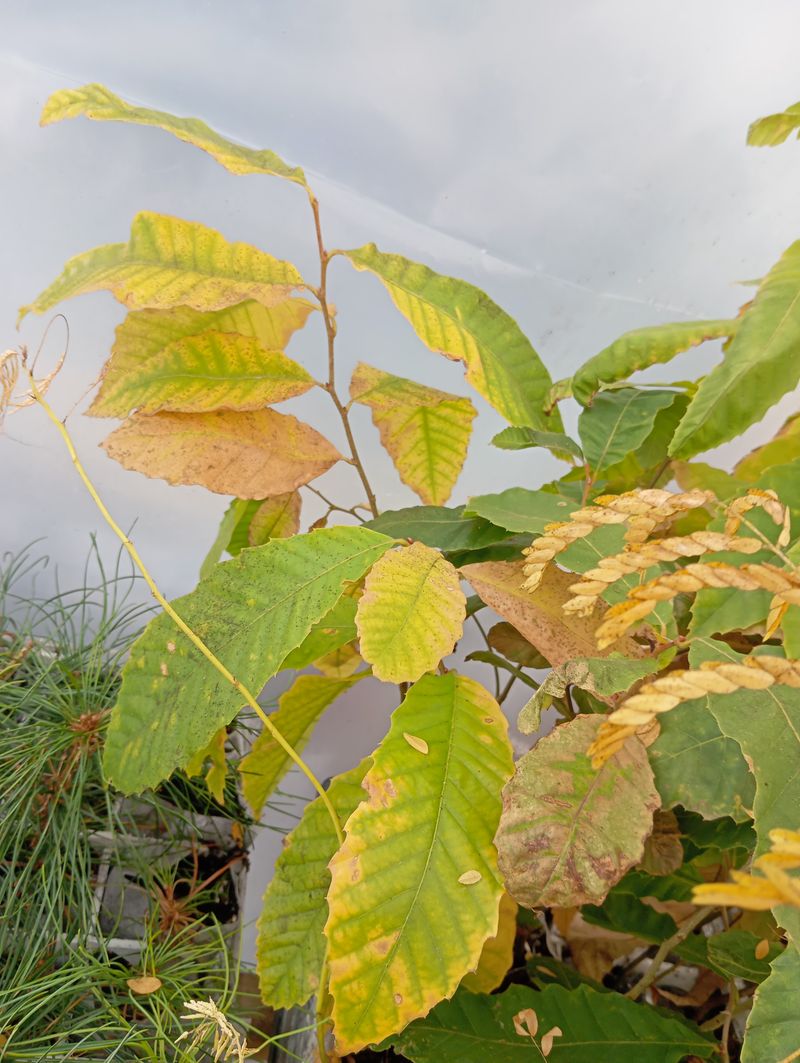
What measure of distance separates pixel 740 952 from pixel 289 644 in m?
0.37

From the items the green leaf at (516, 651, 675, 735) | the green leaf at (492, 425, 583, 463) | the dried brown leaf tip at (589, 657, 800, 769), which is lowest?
the green leaf at (516, 651, 675, 735)

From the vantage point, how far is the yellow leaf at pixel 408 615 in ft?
1.58

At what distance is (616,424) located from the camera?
2.19 feet

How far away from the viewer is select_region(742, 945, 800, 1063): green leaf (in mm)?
390

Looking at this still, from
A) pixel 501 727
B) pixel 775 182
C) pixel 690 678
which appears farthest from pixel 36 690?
pixel 775 182

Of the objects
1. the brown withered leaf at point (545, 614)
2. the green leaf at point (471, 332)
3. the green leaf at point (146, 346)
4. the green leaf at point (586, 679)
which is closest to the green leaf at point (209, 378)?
the green leaf at point (146, 346)

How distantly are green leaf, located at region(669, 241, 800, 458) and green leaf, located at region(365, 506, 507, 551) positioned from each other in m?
0.14

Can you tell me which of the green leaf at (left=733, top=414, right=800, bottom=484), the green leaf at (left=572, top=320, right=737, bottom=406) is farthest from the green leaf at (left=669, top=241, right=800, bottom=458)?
the green leaf at (left=733, top=414, right=800, bottom=484)

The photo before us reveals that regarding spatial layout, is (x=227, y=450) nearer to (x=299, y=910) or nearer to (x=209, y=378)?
(x=209, y=378)

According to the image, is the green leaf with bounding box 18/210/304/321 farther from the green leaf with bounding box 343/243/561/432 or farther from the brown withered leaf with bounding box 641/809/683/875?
the brown withered leaf with bounding box 641/809/683/875

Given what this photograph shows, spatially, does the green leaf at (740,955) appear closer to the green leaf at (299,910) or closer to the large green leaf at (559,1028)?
the large green leaf at (559,1028)

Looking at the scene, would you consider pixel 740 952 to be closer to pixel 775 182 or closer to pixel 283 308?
pixel 283 308

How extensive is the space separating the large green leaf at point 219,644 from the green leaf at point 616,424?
0.63ft

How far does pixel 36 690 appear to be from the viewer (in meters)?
0.75
